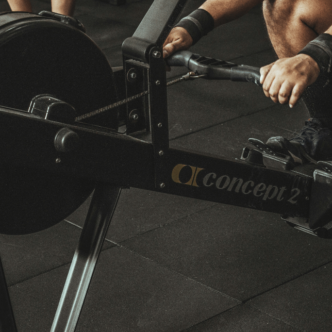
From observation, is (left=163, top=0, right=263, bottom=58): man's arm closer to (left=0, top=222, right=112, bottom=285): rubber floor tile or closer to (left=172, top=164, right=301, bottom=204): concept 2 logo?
(left=172, top=164, right=301, bottom=204): concept 2 logo

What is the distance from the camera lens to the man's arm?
4.83 ft

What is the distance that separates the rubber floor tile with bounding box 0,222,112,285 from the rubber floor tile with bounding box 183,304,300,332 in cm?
48

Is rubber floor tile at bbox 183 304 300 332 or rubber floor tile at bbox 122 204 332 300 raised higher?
rubber floor tile at bbox 183 304 300 332

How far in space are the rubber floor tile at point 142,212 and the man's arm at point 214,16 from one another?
663mm

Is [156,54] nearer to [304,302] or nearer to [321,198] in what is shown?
[321,198]

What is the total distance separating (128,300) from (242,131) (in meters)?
1.22

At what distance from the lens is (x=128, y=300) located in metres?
1.57

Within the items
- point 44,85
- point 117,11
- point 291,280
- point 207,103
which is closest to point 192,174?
point 44,85

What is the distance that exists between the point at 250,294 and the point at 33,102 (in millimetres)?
819

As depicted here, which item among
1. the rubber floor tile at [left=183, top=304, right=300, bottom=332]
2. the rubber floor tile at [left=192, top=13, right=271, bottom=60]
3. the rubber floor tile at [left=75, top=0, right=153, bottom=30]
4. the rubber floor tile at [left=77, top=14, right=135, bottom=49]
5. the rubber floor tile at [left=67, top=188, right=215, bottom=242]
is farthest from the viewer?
the rubber floor tile at [left=75, top=0, right=153, bottom=30]

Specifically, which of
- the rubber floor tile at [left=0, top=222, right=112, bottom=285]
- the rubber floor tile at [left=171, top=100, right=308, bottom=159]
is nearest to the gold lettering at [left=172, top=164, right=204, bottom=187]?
the rubber floor tile at [left=0, top=222, right=112, bottom=285]

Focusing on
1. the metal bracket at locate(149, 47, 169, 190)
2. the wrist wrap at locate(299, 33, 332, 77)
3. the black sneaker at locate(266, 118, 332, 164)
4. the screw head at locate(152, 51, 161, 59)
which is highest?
the screw head at locate(152, 51, 161, 59)

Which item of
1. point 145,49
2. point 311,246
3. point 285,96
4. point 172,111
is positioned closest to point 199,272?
point 311,246

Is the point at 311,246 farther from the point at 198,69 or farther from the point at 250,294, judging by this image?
the point at 198,69
